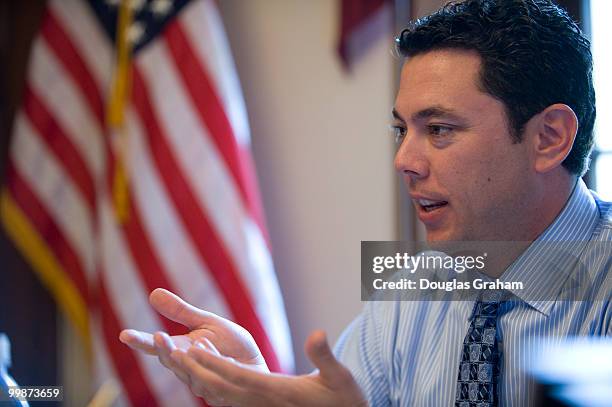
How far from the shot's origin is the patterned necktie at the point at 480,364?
792 mm

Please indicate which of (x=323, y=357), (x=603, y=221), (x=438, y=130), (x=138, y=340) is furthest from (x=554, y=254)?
(x=138, y=340)

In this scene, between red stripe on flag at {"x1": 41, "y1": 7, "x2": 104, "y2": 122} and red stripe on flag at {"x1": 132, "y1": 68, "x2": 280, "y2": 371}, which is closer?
red stripe on flag at {"x1": 132, "y1": 68, "x2": 280, "y2": 371}

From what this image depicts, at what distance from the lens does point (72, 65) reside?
1622 millimetres

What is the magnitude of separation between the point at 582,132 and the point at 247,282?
70cm

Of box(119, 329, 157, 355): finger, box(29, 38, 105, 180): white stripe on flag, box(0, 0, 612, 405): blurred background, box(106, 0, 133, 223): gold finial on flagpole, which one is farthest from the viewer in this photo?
box(29, 38, 105, 180): white stripe on flag

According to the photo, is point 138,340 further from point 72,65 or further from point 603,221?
point 72,65

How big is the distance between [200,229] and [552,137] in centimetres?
78

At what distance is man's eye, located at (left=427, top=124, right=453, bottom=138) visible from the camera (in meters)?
0.82

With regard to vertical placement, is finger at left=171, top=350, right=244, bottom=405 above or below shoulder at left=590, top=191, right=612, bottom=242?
below

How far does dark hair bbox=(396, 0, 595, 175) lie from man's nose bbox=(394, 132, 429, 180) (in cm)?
9

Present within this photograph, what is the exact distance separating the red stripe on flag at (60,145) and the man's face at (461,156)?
955 mm

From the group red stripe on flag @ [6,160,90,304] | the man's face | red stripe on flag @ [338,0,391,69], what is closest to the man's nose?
the man's face

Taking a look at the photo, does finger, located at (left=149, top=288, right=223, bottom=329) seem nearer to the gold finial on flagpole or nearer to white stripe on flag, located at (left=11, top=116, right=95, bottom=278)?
the gold finial on flagpole

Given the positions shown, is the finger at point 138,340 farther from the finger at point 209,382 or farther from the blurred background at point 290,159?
the blurred background at point 290,159
